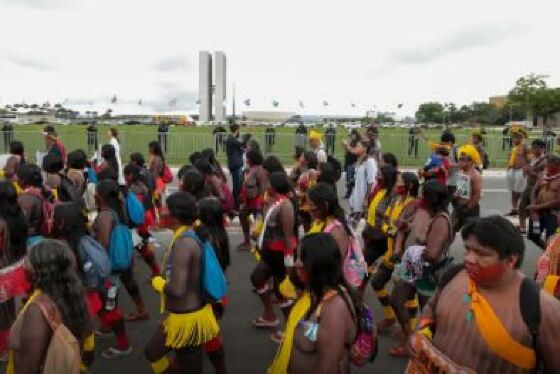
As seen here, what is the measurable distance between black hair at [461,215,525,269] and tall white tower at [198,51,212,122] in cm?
5145

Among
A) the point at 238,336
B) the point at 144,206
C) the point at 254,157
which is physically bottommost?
the point at 238,336

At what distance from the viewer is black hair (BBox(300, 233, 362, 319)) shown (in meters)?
2.96

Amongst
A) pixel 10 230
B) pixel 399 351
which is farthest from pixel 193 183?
pixel 399 351

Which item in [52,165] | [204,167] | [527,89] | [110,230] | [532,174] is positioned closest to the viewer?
[110,230]

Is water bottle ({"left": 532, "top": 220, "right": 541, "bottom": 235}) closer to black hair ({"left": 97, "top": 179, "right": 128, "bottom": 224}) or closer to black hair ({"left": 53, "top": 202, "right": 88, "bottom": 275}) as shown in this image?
black hair ({"left": 97, "top": 179, "right": 128, "bottom": 224})

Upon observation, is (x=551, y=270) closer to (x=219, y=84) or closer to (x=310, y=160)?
(x=310, y=160)

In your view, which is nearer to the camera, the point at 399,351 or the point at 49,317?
the point at 49,317

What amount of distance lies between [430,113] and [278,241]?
107068 millimetres

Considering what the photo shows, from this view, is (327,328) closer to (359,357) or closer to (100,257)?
(359,357)

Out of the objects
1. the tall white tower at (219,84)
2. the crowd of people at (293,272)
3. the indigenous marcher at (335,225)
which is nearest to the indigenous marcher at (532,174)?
Result: the crowd of people at (293,272)

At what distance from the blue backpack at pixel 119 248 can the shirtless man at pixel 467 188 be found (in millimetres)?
4356

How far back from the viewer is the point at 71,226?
14.1 ft

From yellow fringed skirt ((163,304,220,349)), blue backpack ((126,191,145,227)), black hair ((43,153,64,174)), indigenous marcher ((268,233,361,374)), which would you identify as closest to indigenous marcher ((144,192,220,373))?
yellow fringed skirt ((163,304,220,349))

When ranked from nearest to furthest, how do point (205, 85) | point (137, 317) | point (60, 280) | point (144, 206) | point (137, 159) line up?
point (60, 280) < point (137, 317) < point (144, 206) < point (137, 159) < point (205, 85)
